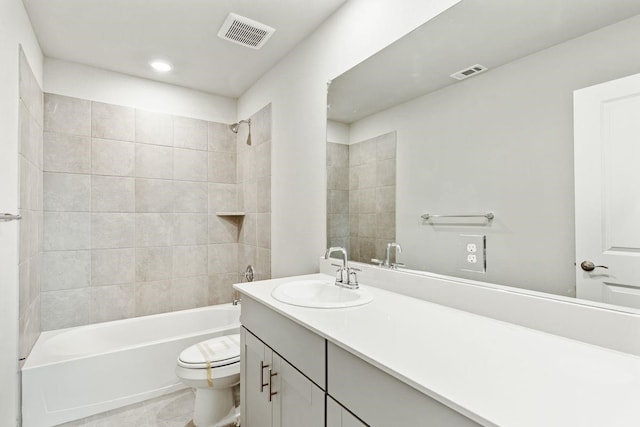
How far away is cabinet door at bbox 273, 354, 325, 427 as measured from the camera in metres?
1.03

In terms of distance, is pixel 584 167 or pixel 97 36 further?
pixel 97 36

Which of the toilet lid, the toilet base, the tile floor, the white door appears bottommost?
the tile floor

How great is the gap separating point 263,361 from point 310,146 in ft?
4.27

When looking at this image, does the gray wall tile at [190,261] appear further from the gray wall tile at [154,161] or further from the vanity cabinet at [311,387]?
the vanity cabinet at [311,387]

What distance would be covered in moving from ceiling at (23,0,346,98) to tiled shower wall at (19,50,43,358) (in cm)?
34

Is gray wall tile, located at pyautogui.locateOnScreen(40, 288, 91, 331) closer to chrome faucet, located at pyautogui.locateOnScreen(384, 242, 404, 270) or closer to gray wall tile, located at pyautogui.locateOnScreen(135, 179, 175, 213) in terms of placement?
gray wall tile, located at pyautogui.locateOnScreen(135, 179, 175, 213)

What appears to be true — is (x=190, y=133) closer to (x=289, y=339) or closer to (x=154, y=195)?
(x=154, y=195)

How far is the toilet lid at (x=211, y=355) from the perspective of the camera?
1.82 meters

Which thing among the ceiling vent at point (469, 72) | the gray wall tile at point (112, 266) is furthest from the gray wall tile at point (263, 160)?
the ceiling vent at point (469, 72)

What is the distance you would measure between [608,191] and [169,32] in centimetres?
239

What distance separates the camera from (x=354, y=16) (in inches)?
67.9

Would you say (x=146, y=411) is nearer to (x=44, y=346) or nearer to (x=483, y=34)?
(x=44, y=346)

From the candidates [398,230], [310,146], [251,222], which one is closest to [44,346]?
[251,222]

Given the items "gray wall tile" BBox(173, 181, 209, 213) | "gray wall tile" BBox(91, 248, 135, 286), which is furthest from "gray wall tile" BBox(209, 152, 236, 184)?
"gray wall tile" BBox(91, 248, 135, 286)
